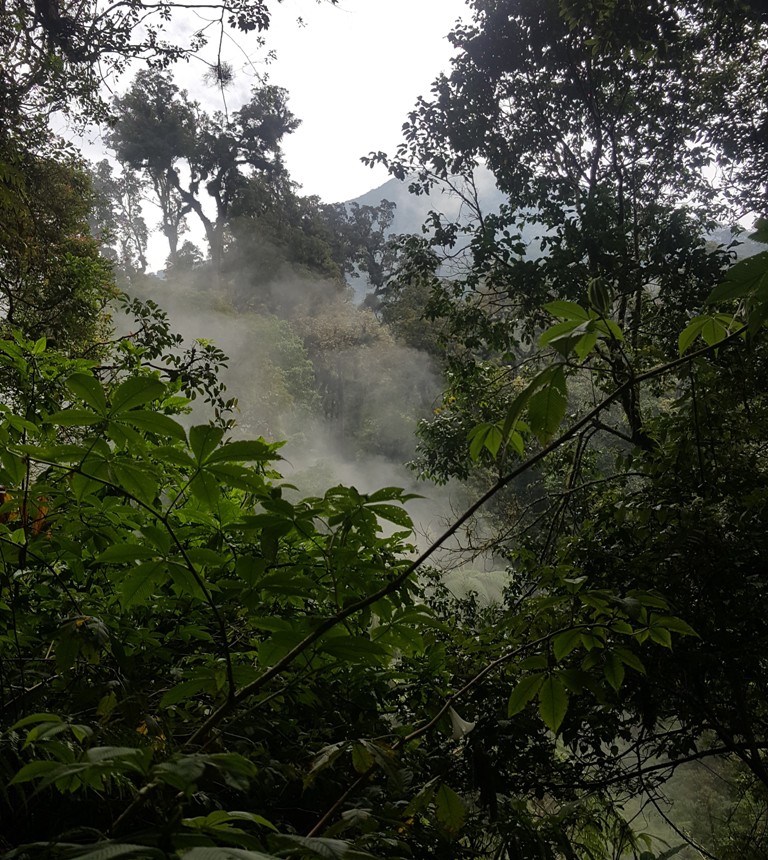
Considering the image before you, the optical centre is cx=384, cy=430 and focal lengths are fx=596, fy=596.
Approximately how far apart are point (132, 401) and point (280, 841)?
35cm

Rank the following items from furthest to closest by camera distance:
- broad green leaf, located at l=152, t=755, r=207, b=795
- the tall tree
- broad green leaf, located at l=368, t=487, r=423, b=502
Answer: the tall tree
broad green leaf, located at l=368, t=487, r=423, b=502
broad green leaf, located at l=152, t=755, r=207, b=795

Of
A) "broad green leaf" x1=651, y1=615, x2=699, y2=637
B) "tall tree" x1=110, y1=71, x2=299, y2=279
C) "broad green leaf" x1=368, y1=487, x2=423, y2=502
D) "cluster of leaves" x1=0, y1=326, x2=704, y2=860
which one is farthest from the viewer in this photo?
"tall tree" x1=110, y1=71, x2=299, y2=279

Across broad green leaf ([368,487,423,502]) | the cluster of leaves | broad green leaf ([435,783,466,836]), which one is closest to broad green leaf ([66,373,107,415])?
the cluster of leaves

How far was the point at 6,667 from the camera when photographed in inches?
34.2

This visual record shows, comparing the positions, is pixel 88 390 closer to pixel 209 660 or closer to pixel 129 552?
pixel 129 552

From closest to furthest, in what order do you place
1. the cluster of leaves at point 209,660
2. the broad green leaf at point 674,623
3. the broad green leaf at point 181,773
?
the broad green leaf at point 181,773
the cluster of leaves at point 209,660
the broad green leaf at point 674,623

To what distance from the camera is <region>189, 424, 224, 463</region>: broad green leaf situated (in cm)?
51

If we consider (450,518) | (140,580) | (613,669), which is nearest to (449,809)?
(613,669)

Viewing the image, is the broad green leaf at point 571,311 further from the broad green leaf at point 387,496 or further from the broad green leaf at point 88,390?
the broad green leaf at point 88,390

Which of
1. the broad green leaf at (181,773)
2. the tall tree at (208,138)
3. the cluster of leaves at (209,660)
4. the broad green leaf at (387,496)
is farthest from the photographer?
the tall tree at (208,138)

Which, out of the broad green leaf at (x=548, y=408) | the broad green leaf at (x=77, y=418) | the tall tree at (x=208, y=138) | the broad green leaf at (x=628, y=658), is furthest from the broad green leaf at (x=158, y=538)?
the tall tree at (x=208, y=138)

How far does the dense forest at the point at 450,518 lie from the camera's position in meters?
0.56

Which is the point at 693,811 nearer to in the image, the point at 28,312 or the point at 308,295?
the point at 28,312

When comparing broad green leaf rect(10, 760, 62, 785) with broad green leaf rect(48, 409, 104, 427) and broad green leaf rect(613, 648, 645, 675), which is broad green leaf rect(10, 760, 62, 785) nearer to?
broad green leaf rect(48, 409, 104, 427)
